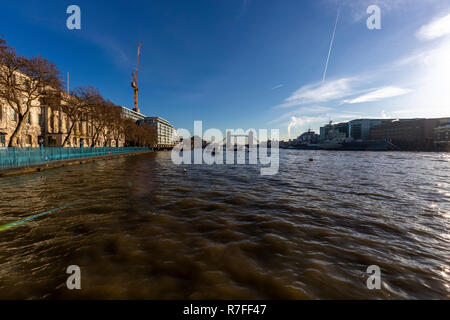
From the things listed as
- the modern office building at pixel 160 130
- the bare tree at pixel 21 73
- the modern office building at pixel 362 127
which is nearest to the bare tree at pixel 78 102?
the bare tree at pixel 21 73

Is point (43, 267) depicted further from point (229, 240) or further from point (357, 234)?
point (357, 234)

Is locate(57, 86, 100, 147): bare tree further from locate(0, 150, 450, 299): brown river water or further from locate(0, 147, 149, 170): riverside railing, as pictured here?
locate(0, 150, 450, 299): brown river water

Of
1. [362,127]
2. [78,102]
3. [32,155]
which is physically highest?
[362,127]

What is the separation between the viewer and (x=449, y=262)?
423cm

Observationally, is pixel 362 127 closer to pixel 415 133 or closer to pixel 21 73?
pixel 415 133

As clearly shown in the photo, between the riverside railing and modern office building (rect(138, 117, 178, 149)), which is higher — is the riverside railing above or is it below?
below

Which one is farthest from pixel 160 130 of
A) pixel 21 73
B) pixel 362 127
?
pixel 362 127

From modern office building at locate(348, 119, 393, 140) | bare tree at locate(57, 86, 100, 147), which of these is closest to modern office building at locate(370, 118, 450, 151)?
modern office building at locate(348, 119, 393, 140)

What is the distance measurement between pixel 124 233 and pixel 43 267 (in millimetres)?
1732

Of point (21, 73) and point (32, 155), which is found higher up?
point (21, 73)

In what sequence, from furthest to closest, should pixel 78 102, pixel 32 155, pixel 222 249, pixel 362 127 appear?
pixel 362 127
pixel 78 102
pixel 32 155
pixel 222 249

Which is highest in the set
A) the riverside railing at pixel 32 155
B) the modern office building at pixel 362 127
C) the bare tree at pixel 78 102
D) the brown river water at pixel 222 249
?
the modern office building at pixel 362 127

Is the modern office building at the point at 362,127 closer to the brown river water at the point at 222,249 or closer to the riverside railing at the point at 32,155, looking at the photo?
the brown river water at the point at 222,249
